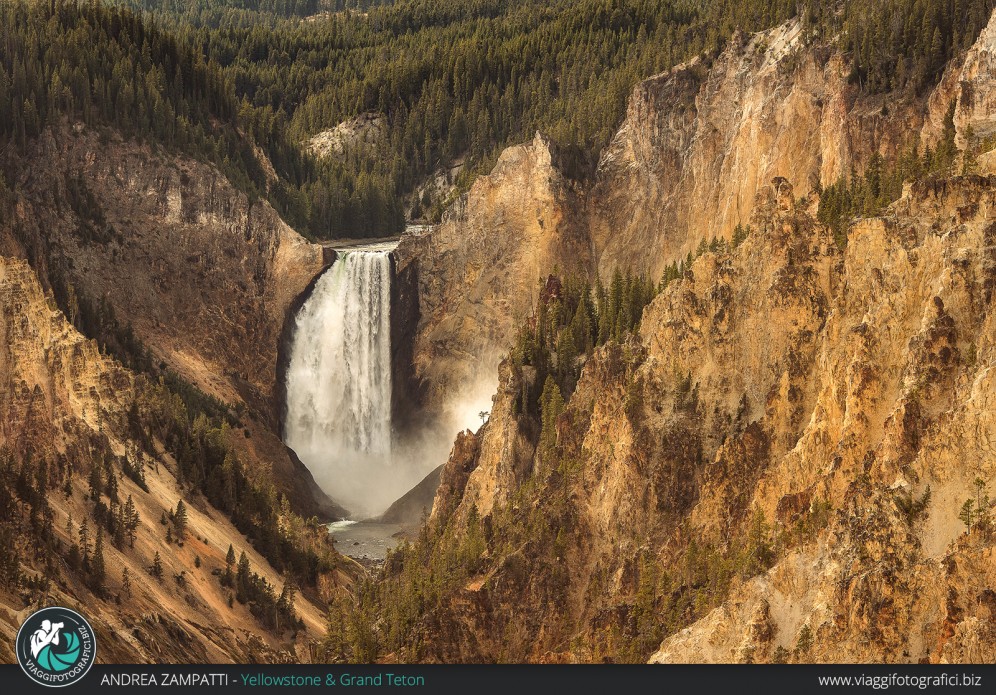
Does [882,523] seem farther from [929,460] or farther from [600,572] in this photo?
[600,572]

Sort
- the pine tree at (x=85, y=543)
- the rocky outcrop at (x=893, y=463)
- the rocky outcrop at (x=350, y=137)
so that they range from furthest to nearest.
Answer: the rocky outcrop at (x=350, y=137) < the pine tree at (x=85, y=543) < the rocky outcrop at (x=893, y=463)

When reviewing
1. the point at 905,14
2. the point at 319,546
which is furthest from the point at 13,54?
the point at 905,14

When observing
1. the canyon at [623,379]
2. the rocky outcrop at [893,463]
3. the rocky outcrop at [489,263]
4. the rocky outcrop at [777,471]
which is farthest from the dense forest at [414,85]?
the rocky outcrop at [893,463]

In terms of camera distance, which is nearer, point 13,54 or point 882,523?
point 882,523

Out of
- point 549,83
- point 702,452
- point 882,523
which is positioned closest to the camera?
point 882,523

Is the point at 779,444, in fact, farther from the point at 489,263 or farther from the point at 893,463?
the point at 489,263

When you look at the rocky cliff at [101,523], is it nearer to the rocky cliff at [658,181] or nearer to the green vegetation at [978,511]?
the rocky cliff at [658,181]

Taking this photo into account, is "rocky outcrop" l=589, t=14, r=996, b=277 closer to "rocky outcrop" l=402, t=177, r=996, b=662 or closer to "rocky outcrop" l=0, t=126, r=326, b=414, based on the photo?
"rocky outcrop" l=402, t=177, r=996, b=662
